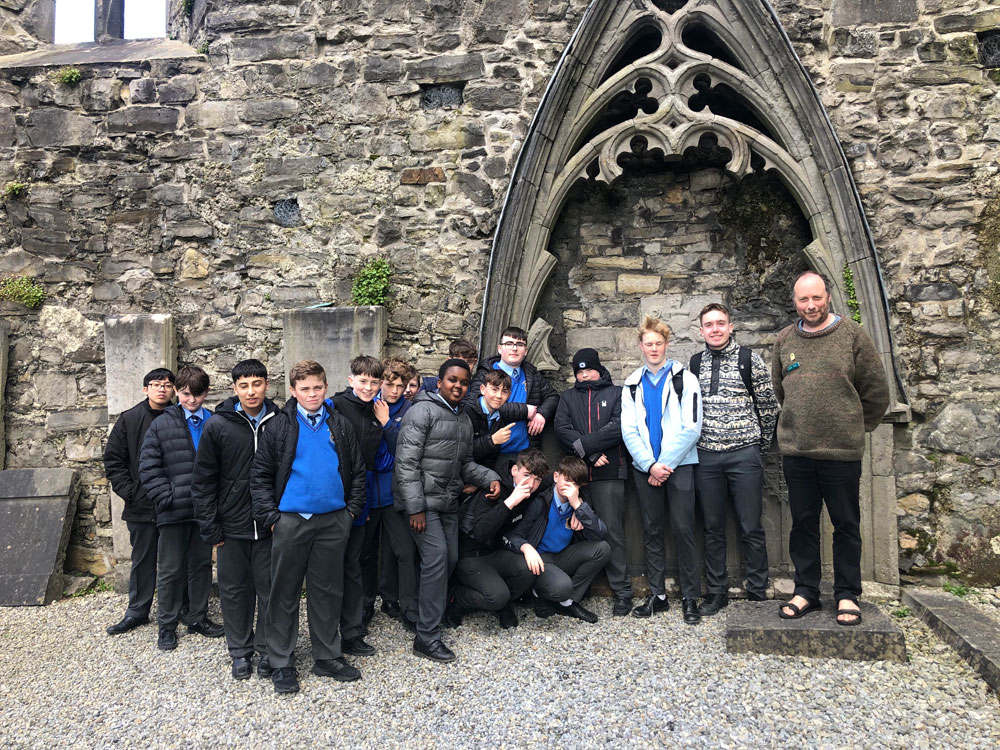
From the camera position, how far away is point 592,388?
4.27 m

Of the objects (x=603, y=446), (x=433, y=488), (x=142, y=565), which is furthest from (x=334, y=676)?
(x=603, y=446)

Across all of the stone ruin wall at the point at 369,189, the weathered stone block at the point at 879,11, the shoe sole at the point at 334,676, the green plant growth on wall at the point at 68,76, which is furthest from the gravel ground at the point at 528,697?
the green plant growth on wall at the point at 68,76

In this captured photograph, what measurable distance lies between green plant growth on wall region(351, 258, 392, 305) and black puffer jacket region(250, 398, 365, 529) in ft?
5.77

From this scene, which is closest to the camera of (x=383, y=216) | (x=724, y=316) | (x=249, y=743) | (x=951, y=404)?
(x=249, y=743)

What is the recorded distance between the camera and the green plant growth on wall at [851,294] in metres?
4.73

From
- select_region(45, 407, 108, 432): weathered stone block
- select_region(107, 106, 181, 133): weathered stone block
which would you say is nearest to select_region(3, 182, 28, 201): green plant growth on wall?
select_region(107, 106, 181, 133): weathered stone block

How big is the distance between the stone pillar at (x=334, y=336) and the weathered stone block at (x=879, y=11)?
4005 mm

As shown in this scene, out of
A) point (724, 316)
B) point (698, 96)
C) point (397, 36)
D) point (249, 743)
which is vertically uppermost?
point (397, 36)

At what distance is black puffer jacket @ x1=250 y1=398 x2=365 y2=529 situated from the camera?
3311 mm

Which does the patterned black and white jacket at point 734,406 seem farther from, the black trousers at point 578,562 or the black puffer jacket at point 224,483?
the black puffer jacket at point 224,483

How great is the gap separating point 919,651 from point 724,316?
6.76 ft

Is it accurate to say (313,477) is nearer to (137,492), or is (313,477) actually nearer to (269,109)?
(137,492)

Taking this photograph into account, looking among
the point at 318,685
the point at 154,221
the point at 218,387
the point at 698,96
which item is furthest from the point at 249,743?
the point at 698,96

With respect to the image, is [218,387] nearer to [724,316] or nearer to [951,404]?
[724,316]
